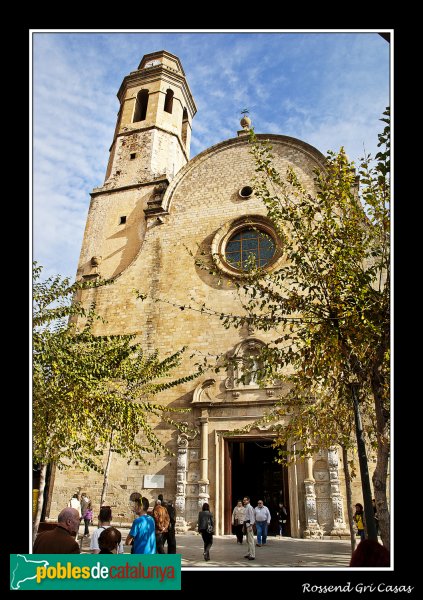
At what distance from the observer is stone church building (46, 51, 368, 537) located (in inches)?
451

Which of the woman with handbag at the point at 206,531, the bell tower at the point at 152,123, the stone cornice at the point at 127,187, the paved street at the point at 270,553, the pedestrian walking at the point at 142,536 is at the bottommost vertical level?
the paved street at the point at 270,553

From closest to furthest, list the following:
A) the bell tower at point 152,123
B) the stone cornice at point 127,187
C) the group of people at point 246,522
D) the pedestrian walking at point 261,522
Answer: the group of people at point 246,522 < the pedestrian walking at point 261,522 < the stone cornice at point 127,187 < the bell tower at point 152,123

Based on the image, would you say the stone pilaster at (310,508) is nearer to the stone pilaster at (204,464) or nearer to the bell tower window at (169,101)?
the stone pilaster at (204,464)

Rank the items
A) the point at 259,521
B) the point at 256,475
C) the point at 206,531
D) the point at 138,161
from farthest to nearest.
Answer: the point at 138,161
the point at 256,475
the point at 259,521
the point at 206,531

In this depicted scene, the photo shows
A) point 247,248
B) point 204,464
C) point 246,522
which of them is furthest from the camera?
point 247,248

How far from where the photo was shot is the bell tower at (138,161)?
53.6ft

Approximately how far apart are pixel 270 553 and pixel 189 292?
7.78 metres

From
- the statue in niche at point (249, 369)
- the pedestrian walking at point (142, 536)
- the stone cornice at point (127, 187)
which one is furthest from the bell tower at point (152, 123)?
the pedestrian walking at point (142, 536)

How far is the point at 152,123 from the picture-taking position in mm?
19422

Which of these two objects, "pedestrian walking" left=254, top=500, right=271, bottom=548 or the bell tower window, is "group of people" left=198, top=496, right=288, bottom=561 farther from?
the bell tower window

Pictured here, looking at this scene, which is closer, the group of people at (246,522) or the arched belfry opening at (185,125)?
the group of people at (246,522)

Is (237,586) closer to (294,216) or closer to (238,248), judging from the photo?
(294,216)

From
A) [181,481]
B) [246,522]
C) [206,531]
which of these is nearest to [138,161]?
[181,481]
